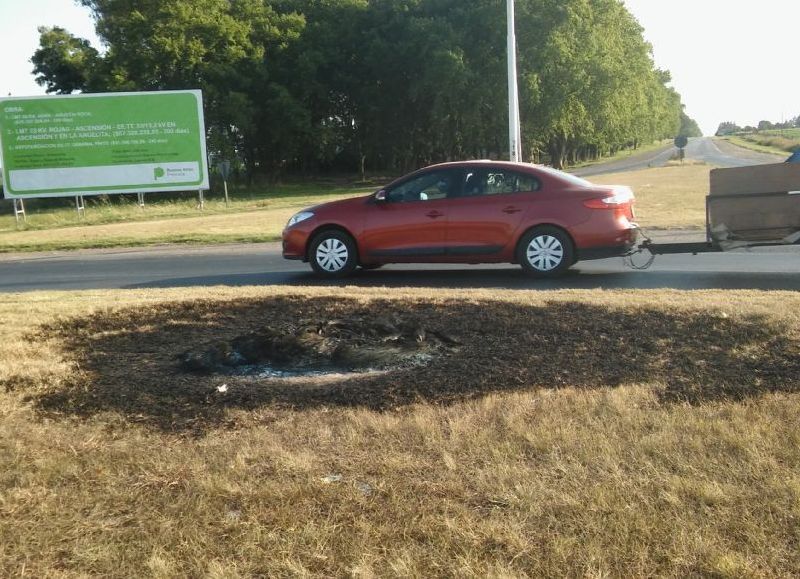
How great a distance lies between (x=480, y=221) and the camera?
10.1 meters

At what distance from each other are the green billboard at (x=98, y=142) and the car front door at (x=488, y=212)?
786 inches

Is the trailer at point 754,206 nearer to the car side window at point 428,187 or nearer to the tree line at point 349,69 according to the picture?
the car side window at point 428,187

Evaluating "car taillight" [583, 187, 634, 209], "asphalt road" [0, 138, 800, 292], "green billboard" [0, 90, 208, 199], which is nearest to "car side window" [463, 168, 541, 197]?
"car taillight" [583, 187, 634, 209]

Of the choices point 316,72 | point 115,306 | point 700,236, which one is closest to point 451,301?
point 115,306

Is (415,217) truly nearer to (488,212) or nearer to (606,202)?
(488,212)

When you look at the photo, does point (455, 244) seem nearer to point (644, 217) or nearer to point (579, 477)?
point (579, 477)

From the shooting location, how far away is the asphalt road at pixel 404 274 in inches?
379

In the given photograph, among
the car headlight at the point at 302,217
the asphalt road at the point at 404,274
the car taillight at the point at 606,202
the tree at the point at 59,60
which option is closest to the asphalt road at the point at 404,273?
the asphalt road at the point at 404,274

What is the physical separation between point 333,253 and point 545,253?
2970 mm

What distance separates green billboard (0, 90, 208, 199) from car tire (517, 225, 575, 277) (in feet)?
67.5

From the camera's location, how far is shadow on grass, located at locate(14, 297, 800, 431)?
14.7 ft

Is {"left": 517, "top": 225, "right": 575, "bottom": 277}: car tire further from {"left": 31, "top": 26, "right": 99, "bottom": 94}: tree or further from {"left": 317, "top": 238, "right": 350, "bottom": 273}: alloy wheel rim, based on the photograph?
{"left": 31, "top": 26, "right": 99, "bottom": 94}: tree

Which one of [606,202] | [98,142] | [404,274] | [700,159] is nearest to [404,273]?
[404,274]

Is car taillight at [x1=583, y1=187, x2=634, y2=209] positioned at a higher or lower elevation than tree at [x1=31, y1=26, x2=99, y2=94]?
lower
